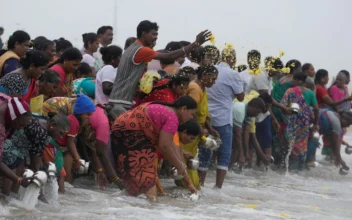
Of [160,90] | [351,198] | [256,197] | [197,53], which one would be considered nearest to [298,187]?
[351,198]

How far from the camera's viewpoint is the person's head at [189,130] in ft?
28.9

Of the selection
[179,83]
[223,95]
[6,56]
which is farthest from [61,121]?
[223,95]

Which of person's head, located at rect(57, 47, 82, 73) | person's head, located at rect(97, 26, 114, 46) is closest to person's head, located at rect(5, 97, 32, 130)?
person's head, located at rect(57, 47, 82, 73)

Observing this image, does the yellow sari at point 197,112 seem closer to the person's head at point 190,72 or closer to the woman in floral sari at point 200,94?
the woman in floral sari at point 200,94

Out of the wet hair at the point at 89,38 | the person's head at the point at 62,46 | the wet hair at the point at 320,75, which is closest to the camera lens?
the person's head at the point at 62,46

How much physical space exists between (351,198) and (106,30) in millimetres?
4382

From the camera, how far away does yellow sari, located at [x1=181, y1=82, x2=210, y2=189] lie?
9.48 meters

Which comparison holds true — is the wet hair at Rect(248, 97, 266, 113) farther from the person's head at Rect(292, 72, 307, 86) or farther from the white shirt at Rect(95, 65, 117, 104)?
the white shirt at Rect(95, 65, 117, 104)

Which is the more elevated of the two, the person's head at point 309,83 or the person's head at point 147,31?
the person's head at point 147,31

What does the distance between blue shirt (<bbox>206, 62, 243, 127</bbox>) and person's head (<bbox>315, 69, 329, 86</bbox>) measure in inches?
185

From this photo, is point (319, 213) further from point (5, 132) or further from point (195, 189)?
point (5, 132)

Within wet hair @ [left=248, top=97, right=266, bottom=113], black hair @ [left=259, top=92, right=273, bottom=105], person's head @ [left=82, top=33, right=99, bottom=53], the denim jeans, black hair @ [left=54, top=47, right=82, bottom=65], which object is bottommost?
the denim jeans

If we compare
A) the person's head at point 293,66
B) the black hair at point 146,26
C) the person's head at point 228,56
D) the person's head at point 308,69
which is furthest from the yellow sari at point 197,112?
the person's head at point 308,69

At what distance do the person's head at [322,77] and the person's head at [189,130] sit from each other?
20.7ft
